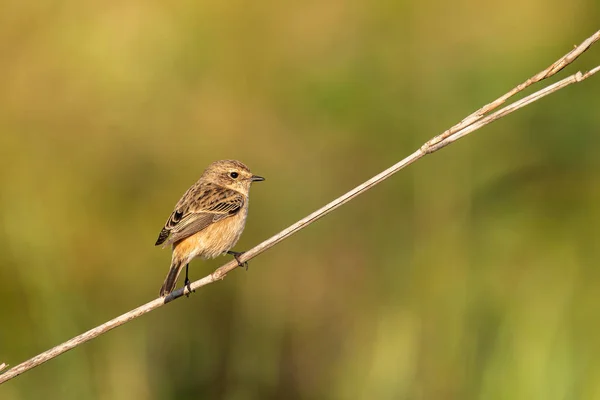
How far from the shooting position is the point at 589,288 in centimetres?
522

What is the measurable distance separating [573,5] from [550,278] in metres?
3.34

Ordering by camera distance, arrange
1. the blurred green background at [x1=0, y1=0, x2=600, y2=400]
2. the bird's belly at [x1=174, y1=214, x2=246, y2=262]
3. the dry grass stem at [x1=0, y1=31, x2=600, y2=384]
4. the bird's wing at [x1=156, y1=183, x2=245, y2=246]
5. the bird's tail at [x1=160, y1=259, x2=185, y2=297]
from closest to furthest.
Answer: the dry grass stem at [x1=0, y1=31, x2=600, y2=384]
the bird's tail at [x1=160, y1=259, x2=185, y2=297]
the bird's wing at [x1=156, y1=183, x2=245, y2=246]
the bird's belly at [x1=174, y1=214, x2=246, y2=262]
the blurred green background at [x1=0, y1=0, x2=600, y2=400]

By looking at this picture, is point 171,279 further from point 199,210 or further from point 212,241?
point 199,210

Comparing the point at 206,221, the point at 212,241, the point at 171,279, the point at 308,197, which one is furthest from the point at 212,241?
the point at 308,197

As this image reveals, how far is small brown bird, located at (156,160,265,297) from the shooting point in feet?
15.4

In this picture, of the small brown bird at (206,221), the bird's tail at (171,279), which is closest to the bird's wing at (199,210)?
the small brown bird at (206,221)

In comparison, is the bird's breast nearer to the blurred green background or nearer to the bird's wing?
the bird's wing

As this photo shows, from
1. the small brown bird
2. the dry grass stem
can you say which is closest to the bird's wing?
the small brown bird

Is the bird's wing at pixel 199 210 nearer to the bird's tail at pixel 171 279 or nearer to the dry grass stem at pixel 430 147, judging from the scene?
the bird's tail at pixel 171 279

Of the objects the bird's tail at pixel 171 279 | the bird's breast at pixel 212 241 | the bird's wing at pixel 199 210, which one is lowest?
the bird's tail at pixel 171 279

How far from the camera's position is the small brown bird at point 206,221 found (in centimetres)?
470

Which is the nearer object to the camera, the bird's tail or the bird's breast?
the bird's tail

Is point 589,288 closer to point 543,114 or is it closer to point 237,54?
point 543,114

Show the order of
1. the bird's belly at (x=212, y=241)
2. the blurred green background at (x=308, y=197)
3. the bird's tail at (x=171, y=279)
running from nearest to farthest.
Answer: the bird's tail at (x=171, y=279) → the bird's belly at (x=212, y=241) → the blurred green background at (x=308, y=197)
